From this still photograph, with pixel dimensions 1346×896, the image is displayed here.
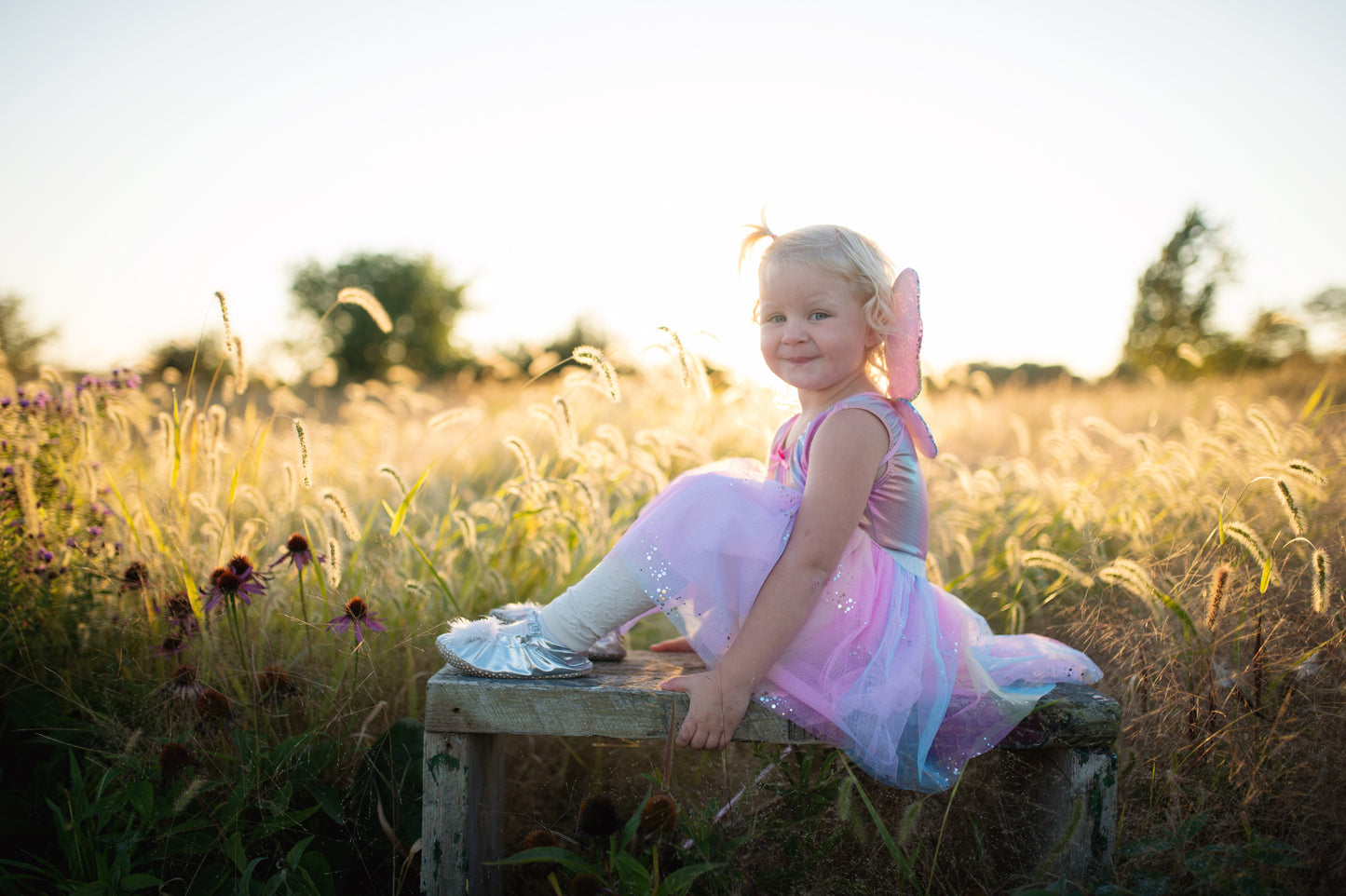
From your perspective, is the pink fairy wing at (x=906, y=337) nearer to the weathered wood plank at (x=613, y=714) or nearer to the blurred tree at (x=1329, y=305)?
the weathered wood plank at (x=613, y=714)

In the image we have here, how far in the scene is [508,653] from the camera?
5.63ft

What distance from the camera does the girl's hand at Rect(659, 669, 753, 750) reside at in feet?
5.11

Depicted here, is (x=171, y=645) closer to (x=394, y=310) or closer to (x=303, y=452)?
(x=303, y=452)

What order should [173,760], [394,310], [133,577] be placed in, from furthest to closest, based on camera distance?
[394,310]
[133,577]
[173,760]

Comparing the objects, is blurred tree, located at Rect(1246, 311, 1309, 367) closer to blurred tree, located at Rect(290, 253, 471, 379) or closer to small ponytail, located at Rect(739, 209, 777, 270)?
small ponytail, located at Rect(739, 209, 777, 270)

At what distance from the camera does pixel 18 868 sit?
172 centimetres

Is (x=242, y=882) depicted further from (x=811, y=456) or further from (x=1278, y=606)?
(x=1278, y=606)

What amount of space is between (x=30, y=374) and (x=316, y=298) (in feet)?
72.1

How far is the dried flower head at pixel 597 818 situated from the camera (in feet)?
4.85

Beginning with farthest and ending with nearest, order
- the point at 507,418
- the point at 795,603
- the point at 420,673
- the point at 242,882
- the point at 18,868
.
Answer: the point at 507,418 → the point at 420,673 → the point at 18,868 → the point at 795,603 → the point at 242,882

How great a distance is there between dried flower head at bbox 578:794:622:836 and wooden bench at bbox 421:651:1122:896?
155 millimetres

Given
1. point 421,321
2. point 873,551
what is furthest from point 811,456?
point 421,321

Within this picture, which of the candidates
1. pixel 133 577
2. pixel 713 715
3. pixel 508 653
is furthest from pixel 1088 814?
pixel 133 577

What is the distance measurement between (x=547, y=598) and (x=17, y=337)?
9.18 m
